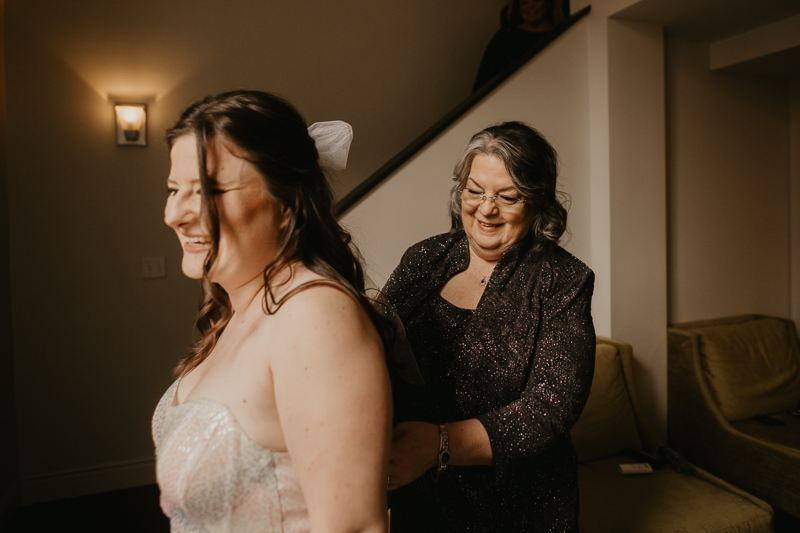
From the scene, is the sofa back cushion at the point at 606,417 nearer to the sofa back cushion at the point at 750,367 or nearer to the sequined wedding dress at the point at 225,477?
the sofa back cushion at the point at 750,367

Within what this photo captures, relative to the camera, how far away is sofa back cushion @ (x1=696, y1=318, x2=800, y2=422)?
2.93 meters

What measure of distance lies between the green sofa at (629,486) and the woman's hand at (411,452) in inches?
50.8

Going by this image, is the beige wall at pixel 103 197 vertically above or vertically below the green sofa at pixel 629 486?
above

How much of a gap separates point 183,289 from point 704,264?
3441 millimetres

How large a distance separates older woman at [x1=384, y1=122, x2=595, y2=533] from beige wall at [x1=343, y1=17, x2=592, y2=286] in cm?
105

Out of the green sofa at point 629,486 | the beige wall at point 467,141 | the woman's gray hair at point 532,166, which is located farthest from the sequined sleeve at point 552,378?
the beige wall at point 467,141

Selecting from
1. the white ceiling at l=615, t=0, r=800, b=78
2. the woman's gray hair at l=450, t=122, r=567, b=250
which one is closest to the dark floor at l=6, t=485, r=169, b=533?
the woman's gray hair at l=450, t=122, r=567, b=250

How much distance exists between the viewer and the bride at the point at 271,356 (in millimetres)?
659

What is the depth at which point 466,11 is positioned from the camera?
371 cm

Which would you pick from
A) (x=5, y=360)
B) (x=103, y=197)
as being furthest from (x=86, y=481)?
(x=103, y=197)

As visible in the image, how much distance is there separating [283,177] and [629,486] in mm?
2167

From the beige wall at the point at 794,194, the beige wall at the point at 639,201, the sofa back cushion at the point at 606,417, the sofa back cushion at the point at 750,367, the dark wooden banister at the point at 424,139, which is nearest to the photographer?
the dark wooden banister at the point at 424,139

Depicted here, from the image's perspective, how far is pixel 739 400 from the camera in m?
2.92

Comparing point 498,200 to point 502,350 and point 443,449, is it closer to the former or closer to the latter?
point 502,350
